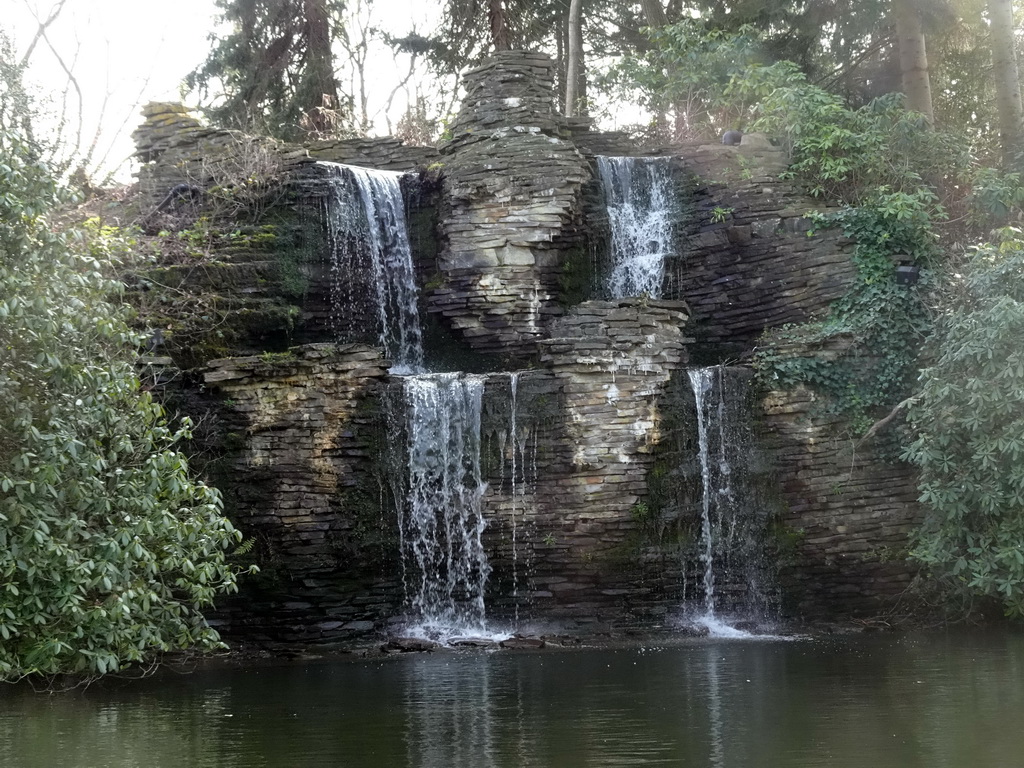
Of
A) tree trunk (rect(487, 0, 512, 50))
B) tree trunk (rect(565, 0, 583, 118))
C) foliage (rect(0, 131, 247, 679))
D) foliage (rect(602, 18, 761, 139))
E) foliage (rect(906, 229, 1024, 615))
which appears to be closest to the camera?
foliage (rect(0, 131, 247, 679))

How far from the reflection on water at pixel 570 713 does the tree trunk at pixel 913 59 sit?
33.2 ft

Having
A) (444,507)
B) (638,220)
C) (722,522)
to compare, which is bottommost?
(722,522)

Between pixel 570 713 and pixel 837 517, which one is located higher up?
pixel 837 517

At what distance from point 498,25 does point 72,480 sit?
16413 millimetres

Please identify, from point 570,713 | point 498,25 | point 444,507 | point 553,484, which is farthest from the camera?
point 498,25

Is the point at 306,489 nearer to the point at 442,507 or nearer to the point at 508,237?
the point at 442,507

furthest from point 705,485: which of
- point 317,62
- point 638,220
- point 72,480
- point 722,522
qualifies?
point 317,62

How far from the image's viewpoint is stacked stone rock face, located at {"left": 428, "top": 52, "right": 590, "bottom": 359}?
58.0ft

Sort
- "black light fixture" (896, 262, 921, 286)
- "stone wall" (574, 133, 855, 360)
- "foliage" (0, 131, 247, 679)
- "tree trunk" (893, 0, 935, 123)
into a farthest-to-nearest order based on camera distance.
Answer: "tree trunk" (893, 0, 935, 123) < "stone wall" (574, 133, 855, 360) < "black light fixture" (896, 262, 921, 286) < "foliage" (0, 131, 247, 679)

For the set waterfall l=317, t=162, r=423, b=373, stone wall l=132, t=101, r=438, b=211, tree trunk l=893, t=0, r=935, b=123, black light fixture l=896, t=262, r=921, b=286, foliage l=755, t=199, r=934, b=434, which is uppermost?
tree trunk l=893, t=0, r=935, b=123

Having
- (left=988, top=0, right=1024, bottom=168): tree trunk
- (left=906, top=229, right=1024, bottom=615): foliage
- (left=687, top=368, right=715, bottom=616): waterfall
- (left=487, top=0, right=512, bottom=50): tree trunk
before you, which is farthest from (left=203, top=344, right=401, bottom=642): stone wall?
(left=487, top=0, right=512, bottom=50): tree trunk

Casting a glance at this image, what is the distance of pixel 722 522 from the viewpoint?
15430 millimetres

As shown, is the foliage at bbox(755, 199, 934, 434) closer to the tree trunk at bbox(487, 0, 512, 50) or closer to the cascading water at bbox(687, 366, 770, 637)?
the cascading water at bbox(687, 366, 770, 637)

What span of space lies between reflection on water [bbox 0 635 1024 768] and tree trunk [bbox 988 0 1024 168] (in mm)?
8625
